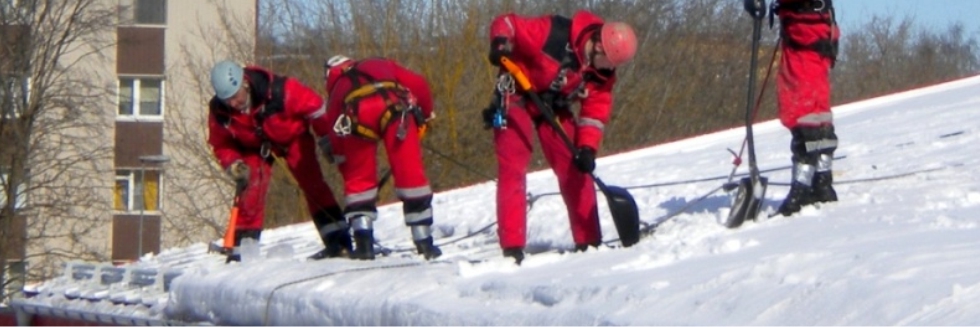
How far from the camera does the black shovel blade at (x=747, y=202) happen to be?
7.54 m

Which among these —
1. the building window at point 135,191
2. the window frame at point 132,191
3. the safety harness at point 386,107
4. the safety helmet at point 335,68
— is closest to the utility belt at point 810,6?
the safety harness at point 386,107

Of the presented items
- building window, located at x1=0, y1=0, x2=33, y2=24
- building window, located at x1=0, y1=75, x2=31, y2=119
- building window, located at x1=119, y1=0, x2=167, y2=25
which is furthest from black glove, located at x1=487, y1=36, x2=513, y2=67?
building window, located at x1=119, y1=0, x2=167, y2=25

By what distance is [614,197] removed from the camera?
7.84 metres

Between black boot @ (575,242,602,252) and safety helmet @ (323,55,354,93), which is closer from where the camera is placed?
black boot @ (575,242,602,252)

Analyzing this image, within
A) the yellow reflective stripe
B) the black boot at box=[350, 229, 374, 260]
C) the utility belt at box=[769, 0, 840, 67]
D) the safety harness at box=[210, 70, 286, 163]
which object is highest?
the utility belt at box=[769, 0, 840, 67]

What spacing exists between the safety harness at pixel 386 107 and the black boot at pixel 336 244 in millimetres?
941

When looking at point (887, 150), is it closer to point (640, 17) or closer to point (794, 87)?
point (794, 87)

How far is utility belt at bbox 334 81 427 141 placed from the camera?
26.8 feet

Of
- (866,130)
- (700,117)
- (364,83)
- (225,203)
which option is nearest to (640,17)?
(700,117)

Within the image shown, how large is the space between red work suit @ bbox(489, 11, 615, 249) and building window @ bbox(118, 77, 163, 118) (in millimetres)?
33604

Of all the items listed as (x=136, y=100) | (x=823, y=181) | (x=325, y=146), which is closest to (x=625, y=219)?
(x=823, y=181)

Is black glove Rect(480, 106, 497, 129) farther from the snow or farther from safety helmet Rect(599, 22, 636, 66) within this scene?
the snow

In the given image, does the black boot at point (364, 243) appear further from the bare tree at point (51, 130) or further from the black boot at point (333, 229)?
the bare tree at point (51, 130)

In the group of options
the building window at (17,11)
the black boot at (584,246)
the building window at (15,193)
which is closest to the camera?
the black boot at (584,246)
